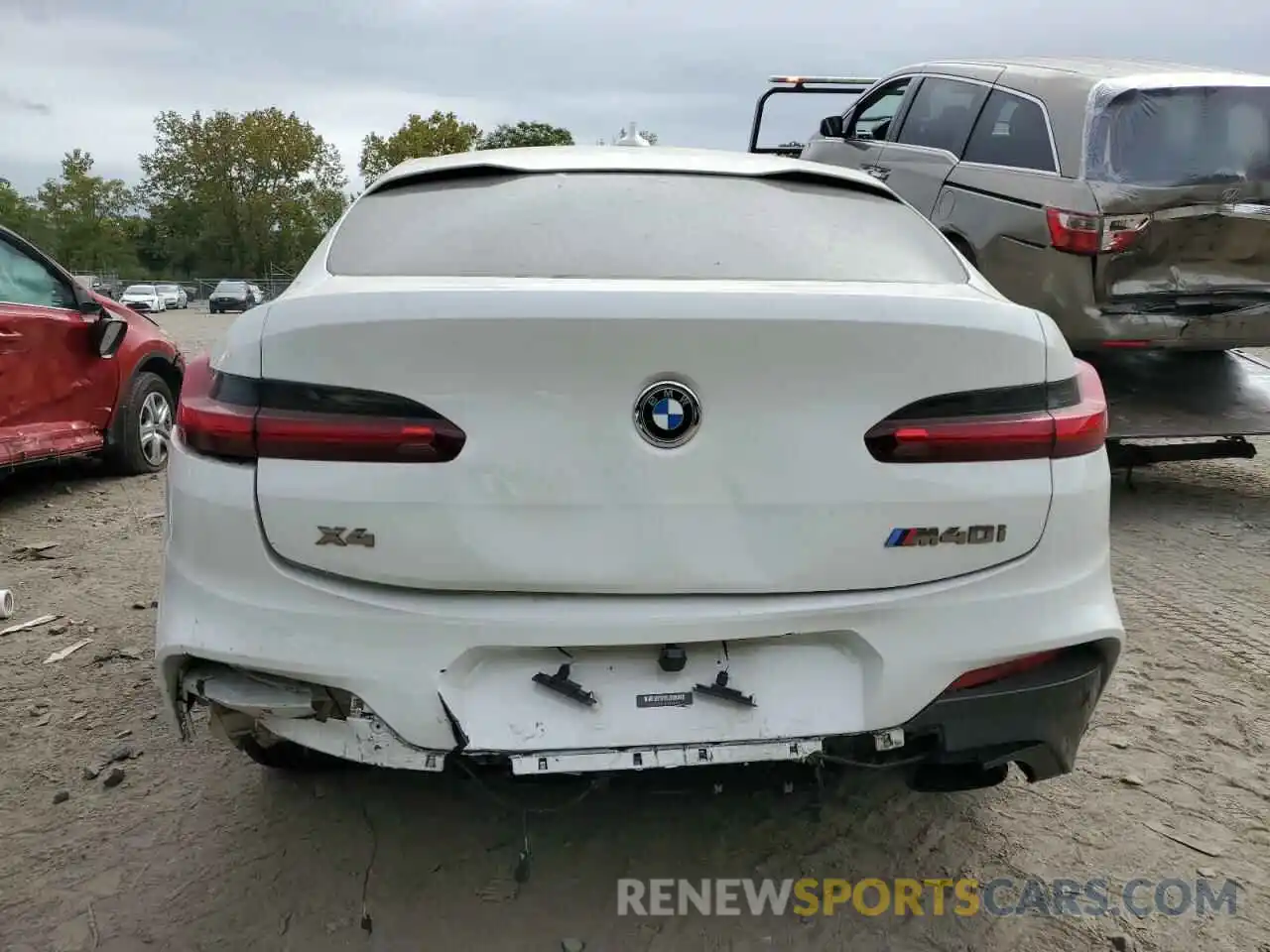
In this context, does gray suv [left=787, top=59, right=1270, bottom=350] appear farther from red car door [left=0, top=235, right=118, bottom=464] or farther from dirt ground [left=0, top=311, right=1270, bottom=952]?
red car door [left=0, top=235, right=118, bottom=464]

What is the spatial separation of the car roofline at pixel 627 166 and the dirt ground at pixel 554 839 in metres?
1.61

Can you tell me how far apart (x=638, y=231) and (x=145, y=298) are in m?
44.1

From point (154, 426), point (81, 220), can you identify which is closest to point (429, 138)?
point (81, 220)

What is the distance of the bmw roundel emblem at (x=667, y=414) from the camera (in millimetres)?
1793

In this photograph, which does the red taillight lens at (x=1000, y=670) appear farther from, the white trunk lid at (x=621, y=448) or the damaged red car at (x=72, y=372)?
the damaged red car at (x=72, y=372)

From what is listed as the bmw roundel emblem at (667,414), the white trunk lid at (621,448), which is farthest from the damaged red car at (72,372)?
the bmw roundel emblem at (667,414)

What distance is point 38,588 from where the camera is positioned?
4.35 meters

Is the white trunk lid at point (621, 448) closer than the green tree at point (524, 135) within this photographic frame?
Yes

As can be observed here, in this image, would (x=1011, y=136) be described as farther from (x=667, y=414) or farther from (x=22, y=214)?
(x=22, y=214)

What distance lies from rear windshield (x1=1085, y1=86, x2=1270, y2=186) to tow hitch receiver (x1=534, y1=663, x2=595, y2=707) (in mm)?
4349

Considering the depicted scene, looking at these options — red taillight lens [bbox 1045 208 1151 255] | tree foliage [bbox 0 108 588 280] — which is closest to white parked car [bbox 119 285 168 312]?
tree foliage [bbox 0 108 588 280]

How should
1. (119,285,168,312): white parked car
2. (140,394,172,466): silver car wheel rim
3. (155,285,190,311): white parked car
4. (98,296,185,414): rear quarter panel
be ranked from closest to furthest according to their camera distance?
(98,296,185,414): rear quarter panel
(140,394,172,466): silver car wheel rim
(119,285,168,312): white parked car
(155,285,190,311): white parked car

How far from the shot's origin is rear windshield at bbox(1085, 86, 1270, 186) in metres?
4.95

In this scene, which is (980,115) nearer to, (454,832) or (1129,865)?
(1129,865)
